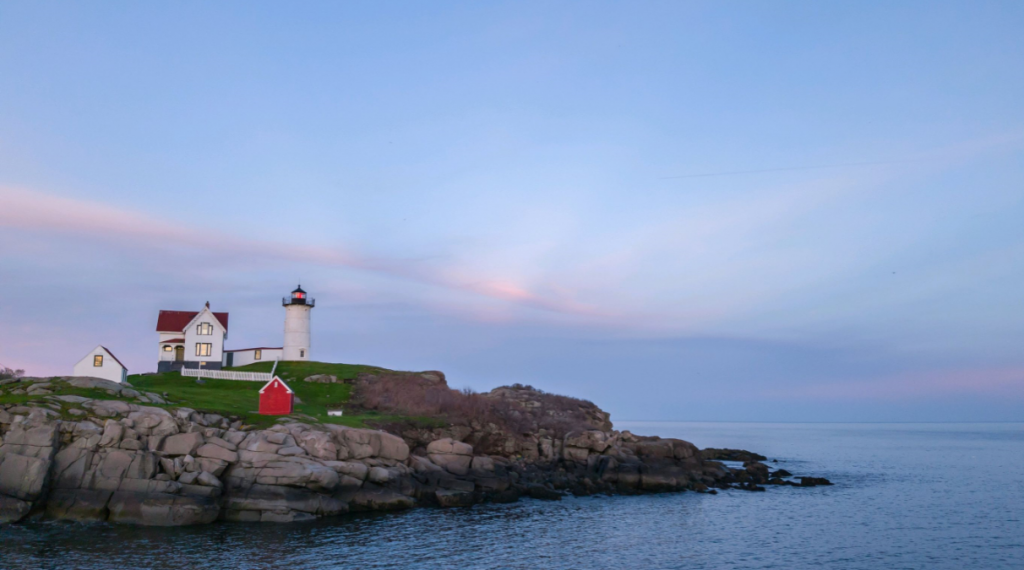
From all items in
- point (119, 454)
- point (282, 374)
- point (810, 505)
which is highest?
point (282, 374)

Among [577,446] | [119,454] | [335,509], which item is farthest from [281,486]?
[577,446]

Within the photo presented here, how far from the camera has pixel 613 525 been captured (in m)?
37.9

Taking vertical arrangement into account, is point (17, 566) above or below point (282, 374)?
below

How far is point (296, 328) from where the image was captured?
73875 millimetres

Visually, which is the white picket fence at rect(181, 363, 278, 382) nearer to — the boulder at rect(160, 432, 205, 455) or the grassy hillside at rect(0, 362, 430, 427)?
the grassy hillside at rect(0, 362, 430, 427)

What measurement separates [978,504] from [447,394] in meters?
39.3

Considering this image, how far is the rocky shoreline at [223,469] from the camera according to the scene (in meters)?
32.8

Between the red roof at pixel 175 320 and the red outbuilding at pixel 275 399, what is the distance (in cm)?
2636

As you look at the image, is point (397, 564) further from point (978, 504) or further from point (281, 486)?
point (978, 504)

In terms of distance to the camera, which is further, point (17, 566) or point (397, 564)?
point (397, 564)

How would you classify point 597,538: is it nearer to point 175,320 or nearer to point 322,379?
point 322,379

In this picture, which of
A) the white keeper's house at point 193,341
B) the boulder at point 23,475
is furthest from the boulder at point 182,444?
the white keeper's house at point 193,341

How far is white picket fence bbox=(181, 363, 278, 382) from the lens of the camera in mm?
61344

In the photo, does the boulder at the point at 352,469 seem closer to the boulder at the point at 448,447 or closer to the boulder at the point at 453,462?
the boulder at the point at 453,462
